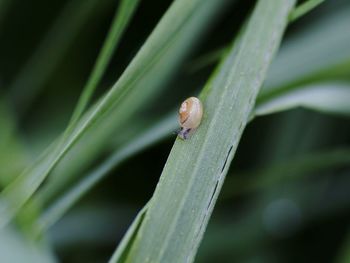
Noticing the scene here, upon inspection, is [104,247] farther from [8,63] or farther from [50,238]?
[8,63]

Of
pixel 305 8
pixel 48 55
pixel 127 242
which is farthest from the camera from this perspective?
pixel 48 55

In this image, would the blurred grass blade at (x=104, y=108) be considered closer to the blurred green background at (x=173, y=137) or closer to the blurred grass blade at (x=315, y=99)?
the blurred grass blade at (x=315, y=99)

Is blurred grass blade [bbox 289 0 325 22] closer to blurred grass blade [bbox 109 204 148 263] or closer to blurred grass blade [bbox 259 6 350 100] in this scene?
blurred grass blade [bbox 259 6 350 100]

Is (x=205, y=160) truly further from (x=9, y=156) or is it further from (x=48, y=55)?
(x=48, y=55)

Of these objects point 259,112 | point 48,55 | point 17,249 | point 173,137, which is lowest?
point 17,249

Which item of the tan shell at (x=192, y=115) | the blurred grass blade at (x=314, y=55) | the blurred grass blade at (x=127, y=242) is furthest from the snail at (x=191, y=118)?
the blurred grass blade at (x=314, y=55)

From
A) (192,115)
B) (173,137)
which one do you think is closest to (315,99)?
(192,115)
